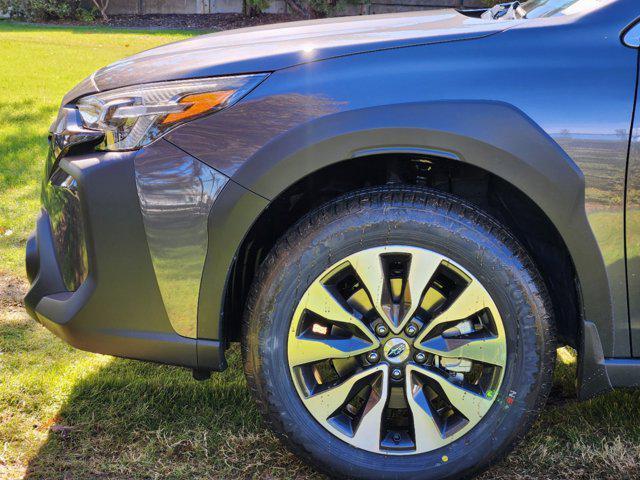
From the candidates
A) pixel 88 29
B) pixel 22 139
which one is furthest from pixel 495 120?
pixel 88 29

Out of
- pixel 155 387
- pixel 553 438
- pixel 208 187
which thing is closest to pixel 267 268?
pixel 208 187

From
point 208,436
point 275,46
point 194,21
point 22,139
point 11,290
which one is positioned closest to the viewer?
point 275,46

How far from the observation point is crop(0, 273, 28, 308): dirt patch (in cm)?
372

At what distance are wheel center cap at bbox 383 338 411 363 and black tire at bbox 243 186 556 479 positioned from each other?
0.95 ft

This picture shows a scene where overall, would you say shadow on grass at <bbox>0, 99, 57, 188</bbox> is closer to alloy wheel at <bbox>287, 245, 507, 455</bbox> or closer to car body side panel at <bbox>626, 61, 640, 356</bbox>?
alloy wheel at <bbox>287, 245, 507, 455</bbox>

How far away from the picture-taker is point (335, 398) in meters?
2.23

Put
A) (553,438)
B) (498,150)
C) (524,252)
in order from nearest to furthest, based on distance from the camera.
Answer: (498,150) → (524,252) → (553,438)

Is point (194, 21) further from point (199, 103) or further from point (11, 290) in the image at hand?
point (199, 103)

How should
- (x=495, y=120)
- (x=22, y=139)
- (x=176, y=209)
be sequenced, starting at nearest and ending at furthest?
1. (x=495, y=120)
2. (x=176, y=209)
3. (x=22, y=139)

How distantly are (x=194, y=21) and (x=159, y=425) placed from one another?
53.1 feet

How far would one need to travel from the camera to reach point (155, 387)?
294 centimetres

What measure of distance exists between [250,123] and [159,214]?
371mm

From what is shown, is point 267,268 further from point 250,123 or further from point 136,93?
point 136,93

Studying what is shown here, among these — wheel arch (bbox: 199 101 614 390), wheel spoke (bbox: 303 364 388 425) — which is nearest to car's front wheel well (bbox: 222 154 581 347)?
wheel arch (bbox: 199 101 614 390)
